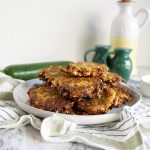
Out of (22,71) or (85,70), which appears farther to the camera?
(22,71)

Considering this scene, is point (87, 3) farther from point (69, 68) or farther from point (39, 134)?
point (39, 134)

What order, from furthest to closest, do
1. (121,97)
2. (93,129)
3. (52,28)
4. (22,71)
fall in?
(52,28)
(22,71)
(121,97)
(93,129)

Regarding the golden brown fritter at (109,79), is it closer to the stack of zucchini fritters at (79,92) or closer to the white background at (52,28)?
the stack of zucchini fritters at (79,92)

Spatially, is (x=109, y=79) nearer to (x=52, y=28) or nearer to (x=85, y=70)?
(x=85, y=70)

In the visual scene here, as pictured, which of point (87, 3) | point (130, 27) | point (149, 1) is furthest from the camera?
point (149, 1)

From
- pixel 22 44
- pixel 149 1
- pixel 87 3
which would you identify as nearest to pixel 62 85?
pixel 22 44

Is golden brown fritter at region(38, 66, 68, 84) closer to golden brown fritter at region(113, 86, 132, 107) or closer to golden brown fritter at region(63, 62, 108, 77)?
golden brown fritter at region(63, 62, 108, 77)

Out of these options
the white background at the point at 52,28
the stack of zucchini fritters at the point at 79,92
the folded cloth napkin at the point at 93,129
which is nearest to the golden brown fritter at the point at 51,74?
the stack of zucchini fritters at the point at 79,92

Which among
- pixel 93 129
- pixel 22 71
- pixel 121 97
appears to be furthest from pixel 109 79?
pixel 22 71
